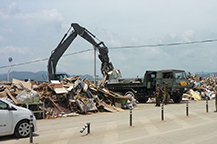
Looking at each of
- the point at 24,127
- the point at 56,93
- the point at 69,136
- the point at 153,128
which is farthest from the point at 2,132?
the point at 56,93

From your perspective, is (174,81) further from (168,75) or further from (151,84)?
(151,84)

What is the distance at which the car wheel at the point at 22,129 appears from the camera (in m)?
9.81

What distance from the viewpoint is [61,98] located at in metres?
18.7

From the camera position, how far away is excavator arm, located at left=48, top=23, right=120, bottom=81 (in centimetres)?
2714

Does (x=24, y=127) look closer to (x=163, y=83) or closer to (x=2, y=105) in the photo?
(x=2, y=105)

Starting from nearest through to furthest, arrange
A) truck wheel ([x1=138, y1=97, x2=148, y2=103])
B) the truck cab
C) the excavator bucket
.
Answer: the truck cab, the excavator bucket, truck wheel ([x1=138, y1=97, x2=148, y2=103])

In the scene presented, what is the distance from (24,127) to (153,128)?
5268 millimetres

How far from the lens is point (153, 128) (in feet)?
37.6

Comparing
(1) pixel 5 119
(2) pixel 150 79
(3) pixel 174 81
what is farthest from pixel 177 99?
(1) pixel 5 119

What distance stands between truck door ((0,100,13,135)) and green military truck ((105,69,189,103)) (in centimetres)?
1668

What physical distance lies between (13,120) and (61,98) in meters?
9.09

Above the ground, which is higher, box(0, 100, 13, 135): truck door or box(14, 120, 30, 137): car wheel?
box(0, 100, 13, 135): truck door

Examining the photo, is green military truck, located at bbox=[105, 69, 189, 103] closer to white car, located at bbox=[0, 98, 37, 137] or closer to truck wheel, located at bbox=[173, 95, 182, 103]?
truck wheel, located at bbox=[173, 95, 182, 103]

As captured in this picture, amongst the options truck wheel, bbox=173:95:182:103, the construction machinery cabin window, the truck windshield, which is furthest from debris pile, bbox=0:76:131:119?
truck wheel, bbox=173:95:182:103
